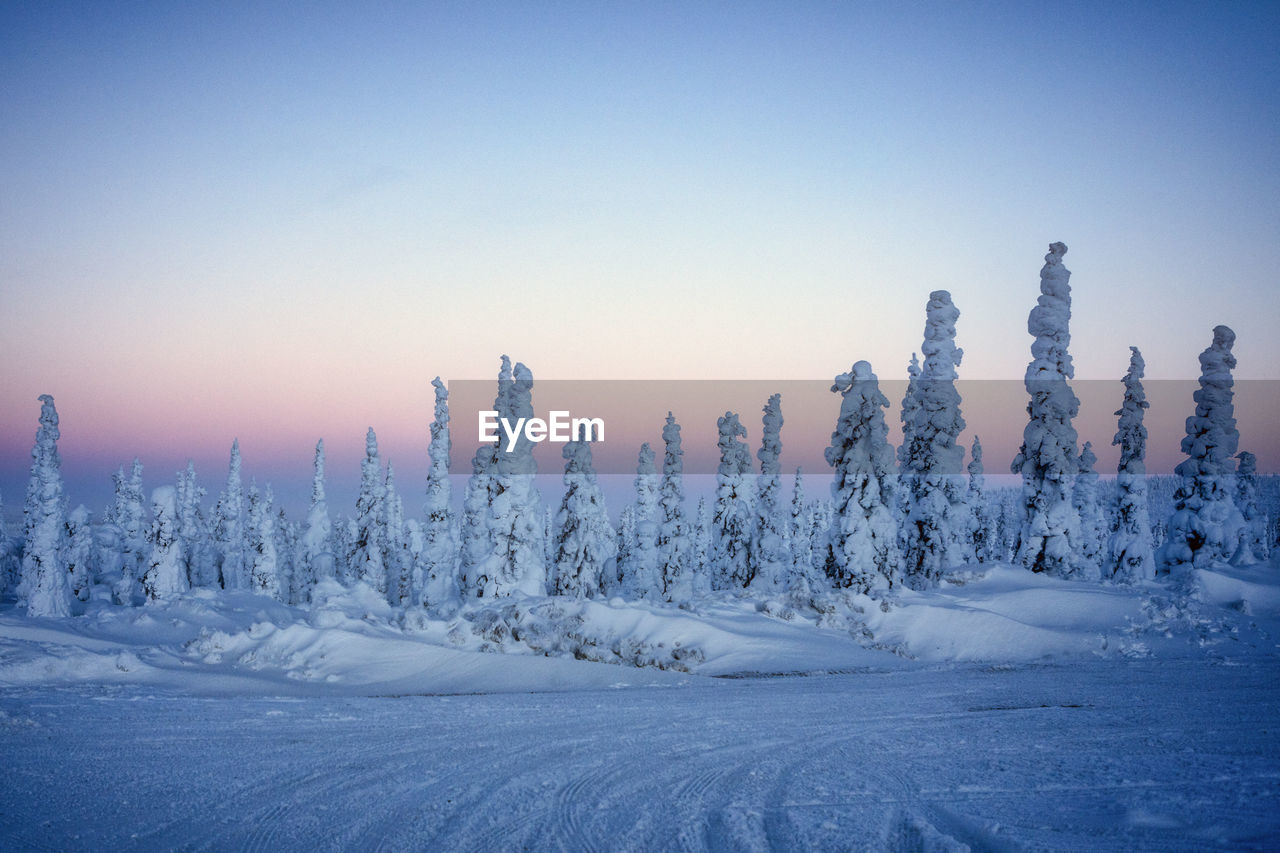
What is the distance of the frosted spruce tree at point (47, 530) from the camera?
35.5m

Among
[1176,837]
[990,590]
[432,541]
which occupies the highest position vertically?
[1176,837]

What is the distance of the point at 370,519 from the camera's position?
5619 cm

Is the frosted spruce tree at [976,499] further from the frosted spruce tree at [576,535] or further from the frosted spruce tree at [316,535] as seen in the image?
the frosted spruce tree at [316,535]

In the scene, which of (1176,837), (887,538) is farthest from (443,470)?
(1176,837)

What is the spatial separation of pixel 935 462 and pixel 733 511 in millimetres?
15794

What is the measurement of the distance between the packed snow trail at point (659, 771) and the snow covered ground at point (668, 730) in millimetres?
42

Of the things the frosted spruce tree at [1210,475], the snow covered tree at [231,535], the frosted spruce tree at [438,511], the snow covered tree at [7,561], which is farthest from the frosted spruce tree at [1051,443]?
the snow covered tree at [7,561]

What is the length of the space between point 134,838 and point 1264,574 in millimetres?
27672

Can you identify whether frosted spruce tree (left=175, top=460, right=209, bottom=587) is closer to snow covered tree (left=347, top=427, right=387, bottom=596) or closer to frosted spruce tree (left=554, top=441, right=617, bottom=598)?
snow covered tree (left=347, top=427, right=387, bottom=596)

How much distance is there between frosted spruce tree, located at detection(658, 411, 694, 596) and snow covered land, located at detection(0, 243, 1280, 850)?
22.7ft

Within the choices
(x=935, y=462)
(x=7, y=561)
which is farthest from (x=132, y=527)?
(x=935, y=462)

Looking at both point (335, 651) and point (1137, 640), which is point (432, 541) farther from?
point (1137, 640)

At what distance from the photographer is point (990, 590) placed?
22453 millimetres

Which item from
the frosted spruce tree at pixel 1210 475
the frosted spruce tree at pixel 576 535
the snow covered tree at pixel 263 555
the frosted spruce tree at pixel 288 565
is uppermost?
the frosted spruce tree at pixel 1210 475
